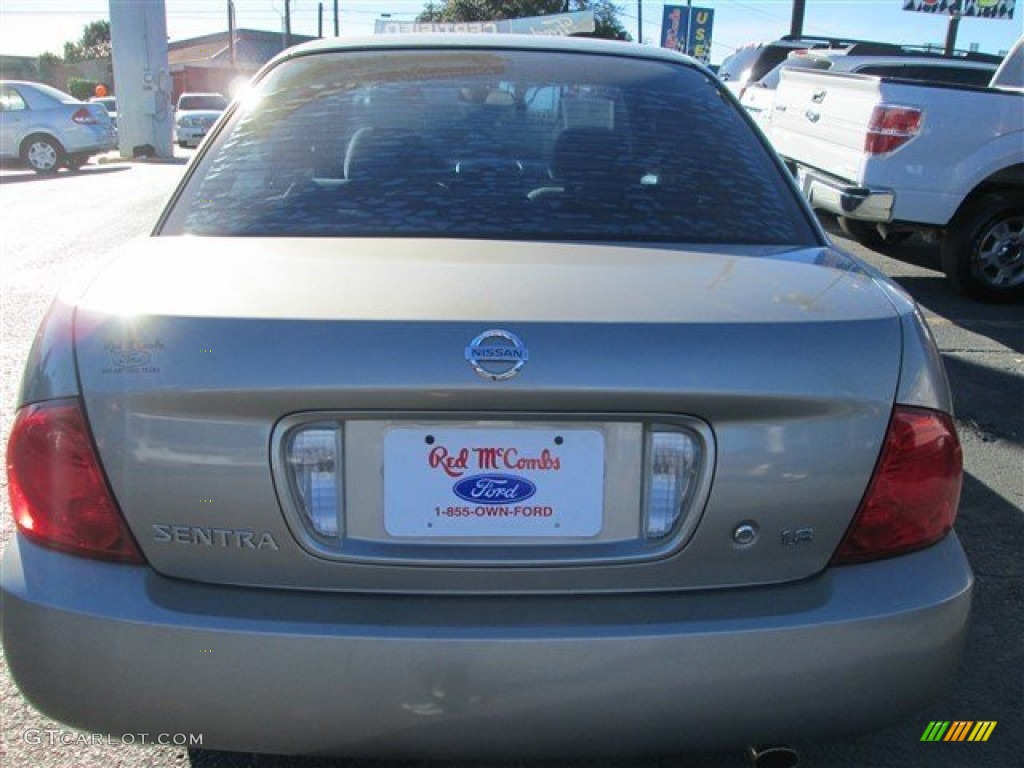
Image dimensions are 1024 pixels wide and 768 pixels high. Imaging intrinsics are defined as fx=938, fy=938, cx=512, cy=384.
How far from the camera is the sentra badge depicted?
4.99ft

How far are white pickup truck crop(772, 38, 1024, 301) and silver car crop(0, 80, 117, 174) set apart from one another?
1475 centimetres

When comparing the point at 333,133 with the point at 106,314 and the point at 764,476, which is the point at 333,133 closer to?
the point at 106,314

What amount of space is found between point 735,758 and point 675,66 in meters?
1.91

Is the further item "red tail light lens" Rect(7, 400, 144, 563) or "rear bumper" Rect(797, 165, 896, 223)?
"rear bumper" Rect(797, 165, 896, 223)

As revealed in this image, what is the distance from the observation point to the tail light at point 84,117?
57.0 ft

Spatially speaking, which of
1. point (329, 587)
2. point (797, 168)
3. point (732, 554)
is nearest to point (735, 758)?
point (732, 554)

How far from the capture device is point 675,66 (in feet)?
9.11

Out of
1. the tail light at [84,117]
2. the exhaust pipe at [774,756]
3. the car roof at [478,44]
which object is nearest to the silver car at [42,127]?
the tail light at [84,117]

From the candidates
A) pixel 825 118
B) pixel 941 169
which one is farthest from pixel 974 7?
pixel 941 169

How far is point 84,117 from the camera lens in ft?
57.4

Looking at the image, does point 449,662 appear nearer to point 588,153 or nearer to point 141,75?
point 588,153

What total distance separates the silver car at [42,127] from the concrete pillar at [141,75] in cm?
382

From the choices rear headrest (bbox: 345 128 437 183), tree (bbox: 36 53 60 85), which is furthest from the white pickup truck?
tree (bbox: 36 53 60 85)

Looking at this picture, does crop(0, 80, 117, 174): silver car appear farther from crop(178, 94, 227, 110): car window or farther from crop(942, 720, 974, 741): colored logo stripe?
crop(942, 720, 974, 741): colored logo stripe
